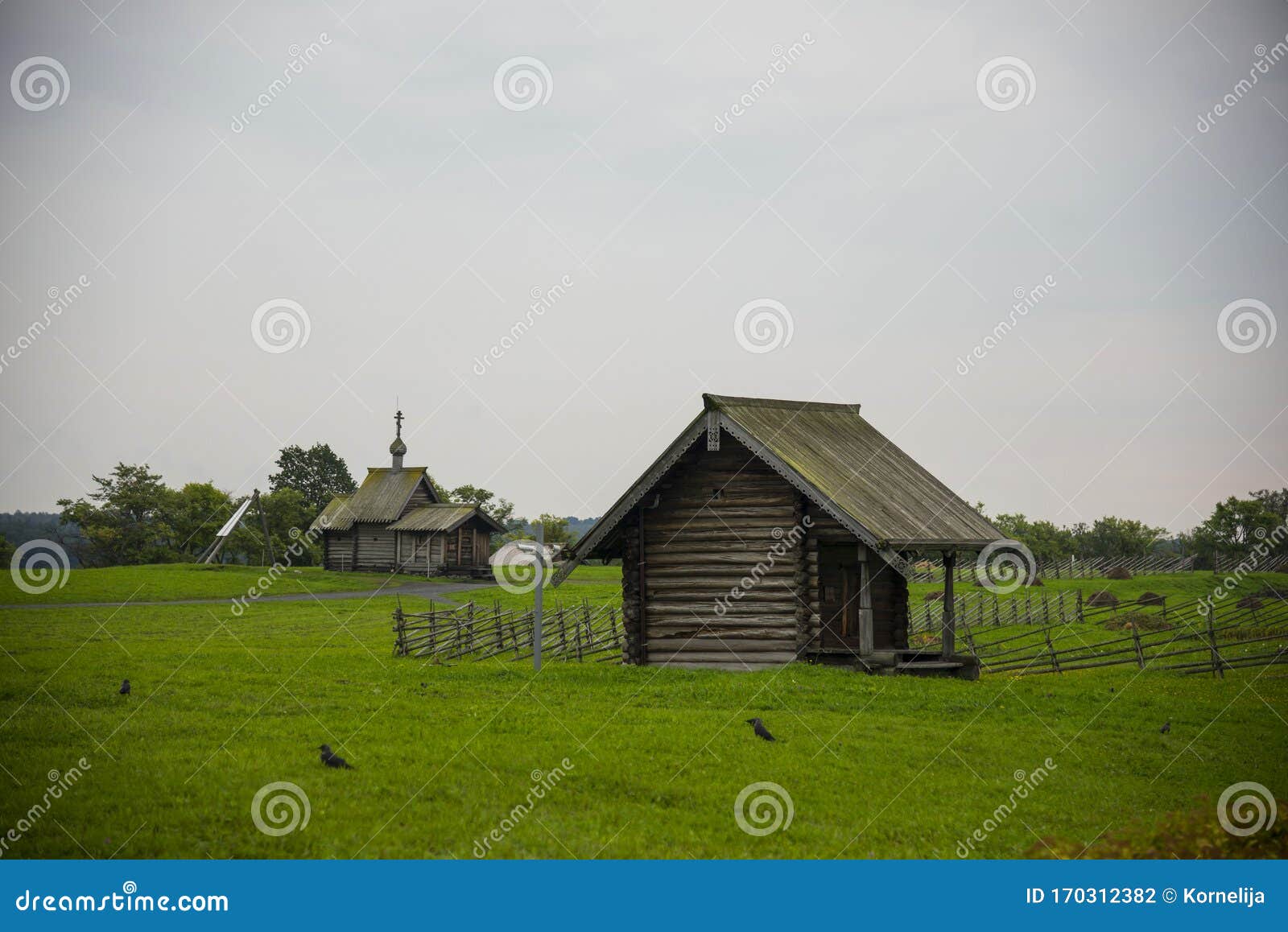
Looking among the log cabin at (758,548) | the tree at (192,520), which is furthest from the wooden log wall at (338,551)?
the log cabin at (758,548)

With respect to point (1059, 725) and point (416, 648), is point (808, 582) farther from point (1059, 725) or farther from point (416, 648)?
point (416, 648)

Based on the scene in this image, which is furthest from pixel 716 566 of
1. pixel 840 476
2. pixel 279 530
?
pixel 279 530

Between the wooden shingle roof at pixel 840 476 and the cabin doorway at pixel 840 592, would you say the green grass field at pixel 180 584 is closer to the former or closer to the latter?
the wooden shingle roof at pixel 840 476

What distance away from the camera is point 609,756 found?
49.2 ft

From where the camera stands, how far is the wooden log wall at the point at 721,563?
2323 cm

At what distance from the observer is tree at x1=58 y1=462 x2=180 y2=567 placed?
245 ft

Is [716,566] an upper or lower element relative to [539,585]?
upper

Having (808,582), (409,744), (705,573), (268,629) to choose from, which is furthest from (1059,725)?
(268,629)

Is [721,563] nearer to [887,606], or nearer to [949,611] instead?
[887,606]

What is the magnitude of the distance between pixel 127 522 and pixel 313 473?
25186mm

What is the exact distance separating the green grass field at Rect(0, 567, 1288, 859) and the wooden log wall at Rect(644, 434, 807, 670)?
3.72 ft

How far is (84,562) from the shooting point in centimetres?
7594

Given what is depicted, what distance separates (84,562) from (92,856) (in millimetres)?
75038

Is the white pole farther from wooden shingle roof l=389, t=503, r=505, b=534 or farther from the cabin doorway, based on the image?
wooden shingle roof l=389, t=503, r=505, b=534
